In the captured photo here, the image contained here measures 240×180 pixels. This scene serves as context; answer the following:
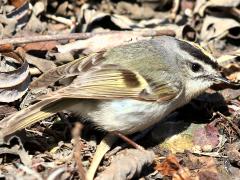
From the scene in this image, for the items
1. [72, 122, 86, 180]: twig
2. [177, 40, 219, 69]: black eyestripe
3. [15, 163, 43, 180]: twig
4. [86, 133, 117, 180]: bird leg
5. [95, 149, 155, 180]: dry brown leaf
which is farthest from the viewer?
[177, 40, 219, 69]: black eyestripe

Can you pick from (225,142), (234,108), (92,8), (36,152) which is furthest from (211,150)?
(92,8)

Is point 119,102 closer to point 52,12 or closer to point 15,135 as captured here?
point 15,135

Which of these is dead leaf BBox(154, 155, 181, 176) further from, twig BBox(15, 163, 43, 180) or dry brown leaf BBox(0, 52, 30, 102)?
dry brown leaf BBox(0, 52, 30, 102)

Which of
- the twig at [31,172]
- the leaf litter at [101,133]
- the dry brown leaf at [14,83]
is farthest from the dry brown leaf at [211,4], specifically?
the twig at [31,172]

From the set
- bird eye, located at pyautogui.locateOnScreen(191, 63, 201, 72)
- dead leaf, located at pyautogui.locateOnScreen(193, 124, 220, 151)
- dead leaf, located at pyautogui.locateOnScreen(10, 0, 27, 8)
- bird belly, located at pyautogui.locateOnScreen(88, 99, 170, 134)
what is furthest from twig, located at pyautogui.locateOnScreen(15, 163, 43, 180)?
dead leaf, located at pyautogui.locateOnScreen(10, 0, 27, 8)

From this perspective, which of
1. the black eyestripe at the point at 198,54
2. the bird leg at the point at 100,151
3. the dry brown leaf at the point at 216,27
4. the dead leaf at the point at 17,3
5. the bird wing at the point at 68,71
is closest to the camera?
the bird leg at the point at 100,151

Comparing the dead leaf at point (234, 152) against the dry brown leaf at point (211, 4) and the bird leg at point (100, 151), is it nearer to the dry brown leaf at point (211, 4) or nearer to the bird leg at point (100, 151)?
the bird leg at point (100, 151)
